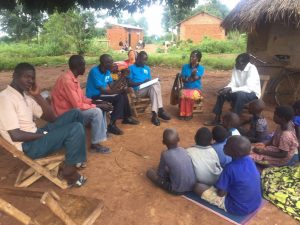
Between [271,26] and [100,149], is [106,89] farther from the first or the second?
[271,26]

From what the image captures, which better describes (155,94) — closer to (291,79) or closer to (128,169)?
(128,169)

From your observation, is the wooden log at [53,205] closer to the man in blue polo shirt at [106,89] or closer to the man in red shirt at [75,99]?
Result: the man in red shirt at [75,99]

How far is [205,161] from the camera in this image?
12.2ft

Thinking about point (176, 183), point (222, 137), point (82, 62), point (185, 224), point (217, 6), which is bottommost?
point (185, 224)

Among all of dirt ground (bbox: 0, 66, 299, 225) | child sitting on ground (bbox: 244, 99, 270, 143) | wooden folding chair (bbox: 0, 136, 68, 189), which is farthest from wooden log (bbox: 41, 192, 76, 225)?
child sitting on ground (bbox: 244, 99, 270, 143)

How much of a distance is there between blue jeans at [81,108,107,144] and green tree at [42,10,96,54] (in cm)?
1964

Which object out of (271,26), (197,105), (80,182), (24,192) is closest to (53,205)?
(24,192)

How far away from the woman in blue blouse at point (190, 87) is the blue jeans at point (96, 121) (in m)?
2.26

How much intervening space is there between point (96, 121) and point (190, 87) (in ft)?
8.77

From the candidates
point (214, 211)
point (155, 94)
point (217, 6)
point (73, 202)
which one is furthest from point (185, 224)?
point (217, 6)

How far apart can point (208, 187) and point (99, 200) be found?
4.02 feet

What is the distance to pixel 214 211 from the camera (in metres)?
3.40

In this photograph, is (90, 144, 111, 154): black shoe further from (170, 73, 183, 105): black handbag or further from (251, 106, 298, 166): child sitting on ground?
(170, 73, 183, 105): black handbag

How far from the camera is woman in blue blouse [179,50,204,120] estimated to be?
21.2 feet
